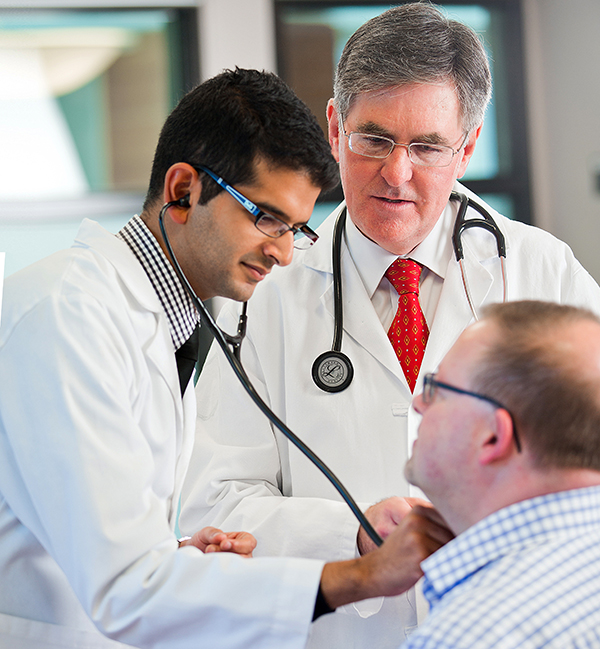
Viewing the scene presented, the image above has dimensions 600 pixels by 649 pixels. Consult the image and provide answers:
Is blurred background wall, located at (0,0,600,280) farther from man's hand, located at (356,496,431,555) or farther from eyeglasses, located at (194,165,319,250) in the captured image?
man's hand, located at (356,496,431,555)

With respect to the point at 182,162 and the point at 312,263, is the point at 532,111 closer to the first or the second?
the point at 312,263

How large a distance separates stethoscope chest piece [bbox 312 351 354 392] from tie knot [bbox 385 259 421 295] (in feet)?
0.63

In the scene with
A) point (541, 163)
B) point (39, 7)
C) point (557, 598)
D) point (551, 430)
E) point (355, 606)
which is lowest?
point (355, 606)

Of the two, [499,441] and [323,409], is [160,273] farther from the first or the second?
[499,441]

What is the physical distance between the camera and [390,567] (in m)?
0.83

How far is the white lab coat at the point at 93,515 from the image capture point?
2.71ft

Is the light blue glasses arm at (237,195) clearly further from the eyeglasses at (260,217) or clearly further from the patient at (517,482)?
the patient at (517,482)

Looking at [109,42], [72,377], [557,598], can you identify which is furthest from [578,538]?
[109,42]

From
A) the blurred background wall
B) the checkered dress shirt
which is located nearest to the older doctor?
the checkered dress shirt

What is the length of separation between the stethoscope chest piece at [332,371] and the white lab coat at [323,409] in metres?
0.02

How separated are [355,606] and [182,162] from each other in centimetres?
81

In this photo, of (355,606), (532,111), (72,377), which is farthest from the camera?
(532,111)

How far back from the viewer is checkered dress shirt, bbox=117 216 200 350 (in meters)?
1.11

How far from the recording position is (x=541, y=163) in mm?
3328
